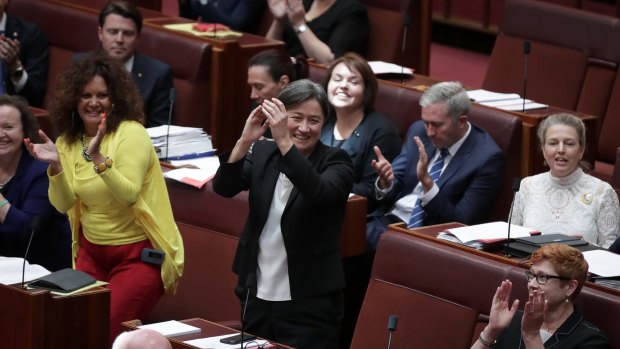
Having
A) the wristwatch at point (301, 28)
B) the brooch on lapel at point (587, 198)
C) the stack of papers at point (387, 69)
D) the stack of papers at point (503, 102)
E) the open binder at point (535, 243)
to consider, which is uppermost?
the wristwatch at point (301, 28)

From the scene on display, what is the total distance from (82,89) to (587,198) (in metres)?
1.12

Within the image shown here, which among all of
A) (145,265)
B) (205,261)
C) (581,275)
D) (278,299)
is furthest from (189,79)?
(581,275)

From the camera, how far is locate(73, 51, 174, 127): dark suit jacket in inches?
146

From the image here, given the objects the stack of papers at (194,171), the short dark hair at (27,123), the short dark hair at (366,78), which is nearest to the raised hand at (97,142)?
the short dark hair at (27,123)

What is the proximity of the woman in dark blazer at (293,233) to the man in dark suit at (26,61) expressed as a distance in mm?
1684

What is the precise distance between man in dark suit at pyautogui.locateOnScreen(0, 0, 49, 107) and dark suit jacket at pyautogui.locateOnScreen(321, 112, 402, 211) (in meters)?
1.25

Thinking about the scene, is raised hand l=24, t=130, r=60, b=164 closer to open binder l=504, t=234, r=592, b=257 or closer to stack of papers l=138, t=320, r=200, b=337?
stack of papers l=138, t=320, r=200, b=337

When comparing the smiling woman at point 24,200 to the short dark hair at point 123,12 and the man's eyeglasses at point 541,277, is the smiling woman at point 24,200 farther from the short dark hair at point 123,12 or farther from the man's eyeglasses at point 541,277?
the man's eyeglasses at point 541,277

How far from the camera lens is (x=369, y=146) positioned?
3234 millimetres

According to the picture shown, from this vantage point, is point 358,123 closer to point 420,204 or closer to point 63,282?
point 420,204

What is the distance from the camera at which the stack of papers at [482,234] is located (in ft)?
8.29

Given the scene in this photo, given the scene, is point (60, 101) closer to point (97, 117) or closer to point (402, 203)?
point (97, 117)

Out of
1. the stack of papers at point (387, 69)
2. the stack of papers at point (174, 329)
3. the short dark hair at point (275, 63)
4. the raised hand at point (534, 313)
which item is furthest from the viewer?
the stack of papers at point (387, 69)

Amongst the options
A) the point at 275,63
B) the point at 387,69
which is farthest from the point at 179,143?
the point at 387,69
